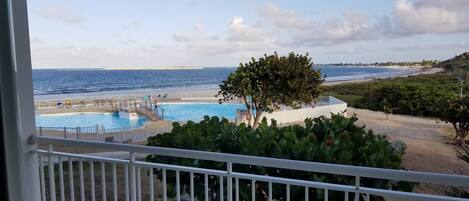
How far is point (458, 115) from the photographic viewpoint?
871 cm

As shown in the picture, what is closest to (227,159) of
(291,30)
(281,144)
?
(281,144)

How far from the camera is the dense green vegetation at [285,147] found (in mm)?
2738

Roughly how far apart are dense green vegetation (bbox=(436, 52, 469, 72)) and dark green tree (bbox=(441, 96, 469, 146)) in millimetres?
3447

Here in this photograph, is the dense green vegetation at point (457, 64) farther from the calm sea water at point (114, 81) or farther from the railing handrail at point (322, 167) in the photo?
the calm sea water at point (114, 81)

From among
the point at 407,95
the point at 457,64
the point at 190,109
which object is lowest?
the point at 190,109

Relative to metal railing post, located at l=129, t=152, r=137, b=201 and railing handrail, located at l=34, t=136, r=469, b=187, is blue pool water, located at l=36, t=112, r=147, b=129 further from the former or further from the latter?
railing handrail, located at l=34, t=136, r=469, b=187

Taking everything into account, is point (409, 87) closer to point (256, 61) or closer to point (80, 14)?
point (256, 61)

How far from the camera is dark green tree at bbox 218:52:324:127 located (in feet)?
29.8

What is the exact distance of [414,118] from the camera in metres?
10.7

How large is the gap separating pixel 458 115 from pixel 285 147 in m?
7.48

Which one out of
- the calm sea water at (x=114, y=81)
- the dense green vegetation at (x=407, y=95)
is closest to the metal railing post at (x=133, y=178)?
the dense green vegetation at (x=407, y=95)

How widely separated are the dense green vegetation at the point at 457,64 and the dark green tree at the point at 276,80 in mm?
3790

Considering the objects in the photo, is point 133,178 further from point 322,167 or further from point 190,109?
point 190,109

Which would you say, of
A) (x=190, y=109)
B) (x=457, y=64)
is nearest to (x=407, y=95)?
(x=457, y=64)
